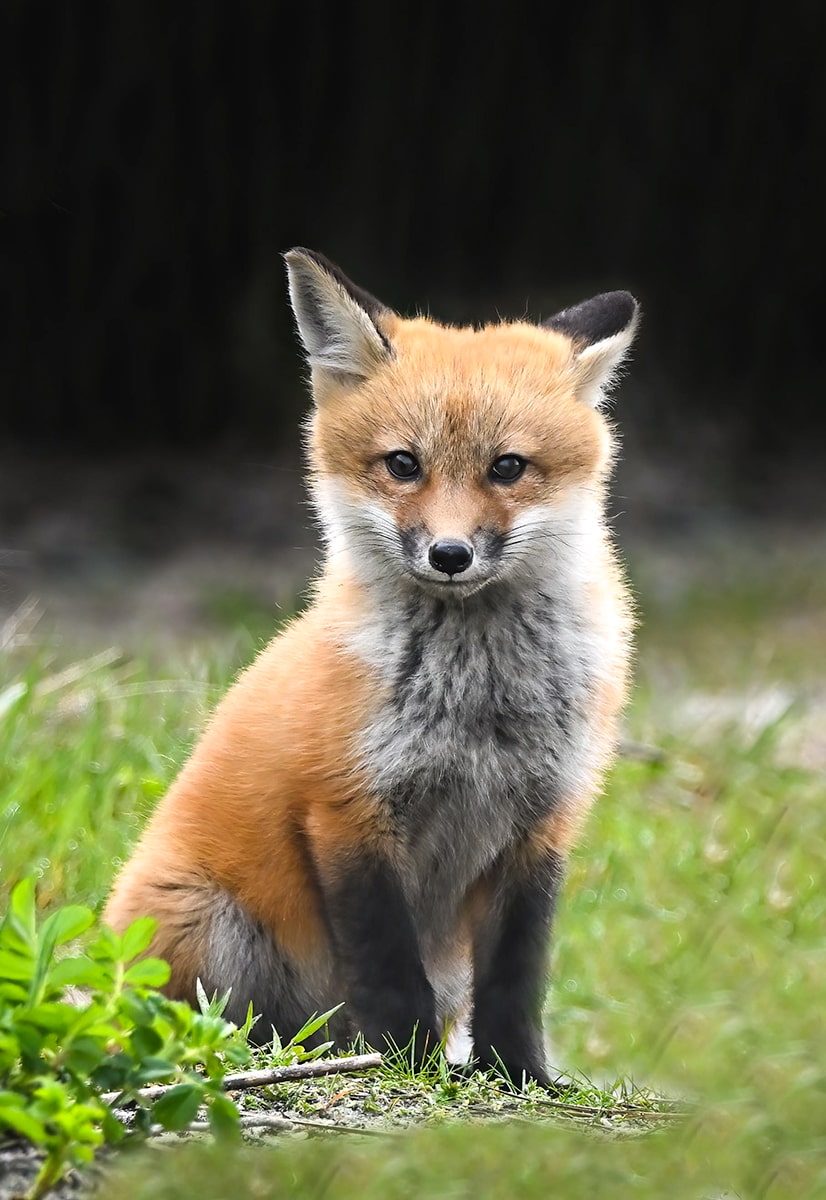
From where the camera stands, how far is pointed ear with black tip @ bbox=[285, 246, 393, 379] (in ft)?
11.5

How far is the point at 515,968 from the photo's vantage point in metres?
3.45

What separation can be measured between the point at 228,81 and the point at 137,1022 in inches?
324

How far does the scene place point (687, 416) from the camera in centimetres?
1124

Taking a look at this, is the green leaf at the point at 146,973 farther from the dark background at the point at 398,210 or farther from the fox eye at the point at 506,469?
the dark background at the point at 398,210

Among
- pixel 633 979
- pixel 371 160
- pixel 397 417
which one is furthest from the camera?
pixel 371 160

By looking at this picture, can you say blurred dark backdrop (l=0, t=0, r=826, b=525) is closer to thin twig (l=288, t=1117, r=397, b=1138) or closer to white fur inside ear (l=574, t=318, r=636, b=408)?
white fur inside ear (l=574, t=318, r=636, b=408)

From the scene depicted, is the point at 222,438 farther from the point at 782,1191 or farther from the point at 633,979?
the point at 782,1191

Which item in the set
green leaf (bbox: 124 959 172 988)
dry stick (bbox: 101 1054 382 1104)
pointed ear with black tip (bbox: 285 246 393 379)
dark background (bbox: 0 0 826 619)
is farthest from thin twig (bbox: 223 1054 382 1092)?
dark background (bbox: 0 0 826 619)

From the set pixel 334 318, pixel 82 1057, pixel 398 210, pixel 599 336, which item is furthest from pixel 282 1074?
pixel 398 210

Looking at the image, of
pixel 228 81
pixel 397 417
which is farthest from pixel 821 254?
pixel 397 417

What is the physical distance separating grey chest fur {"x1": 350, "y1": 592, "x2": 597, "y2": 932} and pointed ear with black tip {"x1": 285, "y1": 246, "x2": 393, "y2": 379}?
62 centimetres

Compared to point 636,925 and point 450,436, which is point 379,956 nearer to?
point 450,436

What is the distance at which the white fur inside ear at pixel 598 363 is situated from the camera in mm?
3572

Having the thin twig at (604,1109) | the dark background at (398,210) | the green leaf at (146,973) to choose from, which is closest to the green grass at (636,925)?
the thin twig at (604,1109)
